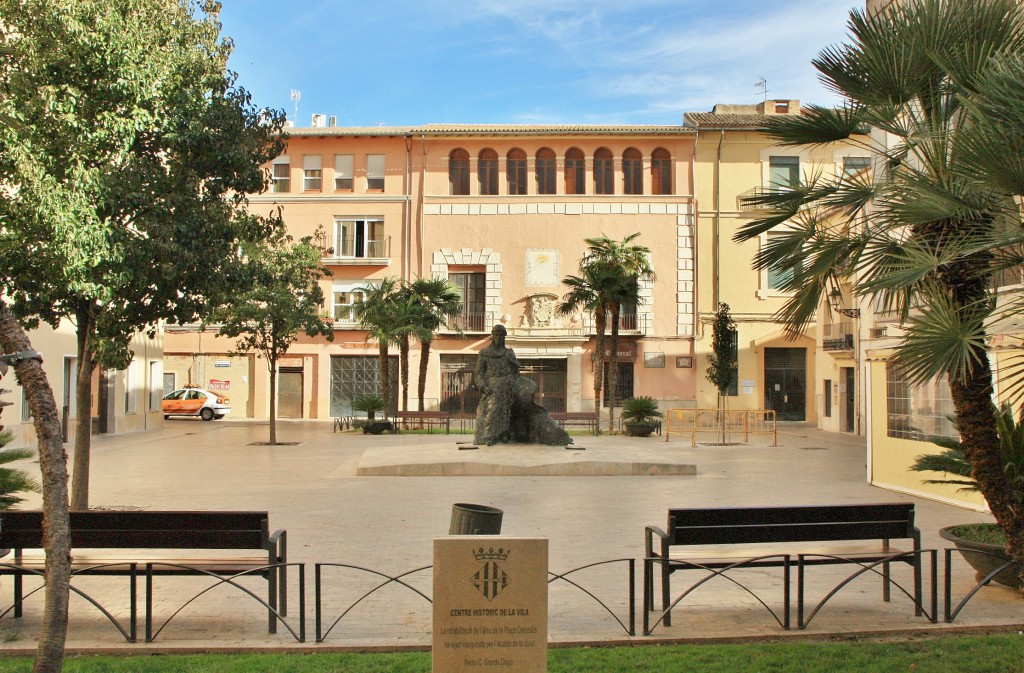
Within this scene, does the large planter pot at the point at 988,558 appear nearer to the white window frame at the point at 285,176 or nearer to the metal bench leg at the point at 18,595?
the metal bench leg at the point at 18,595

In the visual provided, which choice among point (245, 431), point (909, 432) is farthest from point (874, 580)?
point (245, 431)

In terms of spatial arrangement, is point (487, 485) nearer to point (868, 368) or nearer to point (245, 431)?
point (868, 368)

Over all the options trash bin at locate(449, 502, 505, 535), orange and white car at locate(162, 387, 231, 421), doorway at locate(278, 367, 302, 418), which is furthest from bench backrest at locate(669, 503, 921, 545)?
doorway at locate(278, 367, 302, 418)

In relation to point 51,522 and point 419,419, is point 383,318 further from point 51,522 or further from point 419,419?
point 51,522

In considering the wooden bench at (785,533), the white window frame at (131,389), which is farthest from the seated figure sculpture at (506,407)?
the white window frame at (131,389)

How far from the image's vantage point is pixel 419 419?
3031cm

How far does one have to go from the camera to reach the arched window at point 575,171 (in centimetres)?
3950

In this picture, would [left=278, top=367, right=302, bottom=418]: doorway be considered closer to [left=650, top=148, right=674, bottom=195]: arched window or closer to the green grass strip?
[left=650, top=148, right=674, bottom=195]: arched window

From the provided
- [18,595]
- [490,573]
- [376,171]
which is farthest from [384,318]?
[490,573]

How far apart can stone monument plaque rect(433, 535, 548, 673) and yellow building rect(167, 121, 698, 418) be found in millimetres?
33694

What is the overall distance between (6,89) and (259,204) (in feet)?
102

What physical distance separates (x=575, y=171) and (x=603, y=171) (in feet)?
3.93

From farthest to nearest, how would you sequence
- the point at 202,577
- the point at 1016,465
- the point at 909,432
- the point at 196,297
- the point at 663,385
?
the point at 663,385
the point at 909,432
the point at 196,297
the point at 202,577
the point at 1016,465

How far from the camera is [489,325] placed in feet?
128
